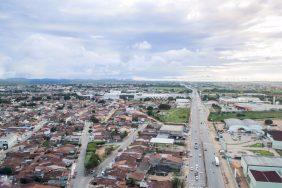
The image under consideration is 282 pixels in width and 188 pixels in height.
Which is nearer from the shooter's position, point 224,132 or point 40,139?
point 40,139

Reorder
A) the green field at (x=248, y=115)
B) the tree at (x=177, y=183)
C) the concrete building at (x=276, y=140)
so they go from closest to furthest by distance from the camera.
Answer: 1. the tree at (x=177, y=183)
2. the concrete building at (x=276, y=140)
3. the green field at (x=248, y=115)

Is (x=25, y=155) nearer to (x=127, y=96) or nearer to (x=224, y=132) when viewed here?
(x=224, y=132)

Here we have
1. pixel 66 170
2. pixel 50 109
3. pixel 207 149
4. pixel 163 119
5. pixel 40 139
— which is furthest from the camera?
pixel 50 109

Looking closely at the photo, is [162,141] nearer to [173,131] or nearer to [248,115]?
[173,131]

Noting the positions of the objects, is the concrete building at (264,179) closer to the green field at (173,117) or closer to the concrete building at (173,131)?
the concrete building at (173,131)

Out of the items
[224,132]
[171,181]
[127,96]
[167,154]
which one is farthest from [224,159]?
[127,96]

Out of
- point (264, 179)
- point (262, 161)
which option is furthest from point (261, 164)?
point (264, 179)

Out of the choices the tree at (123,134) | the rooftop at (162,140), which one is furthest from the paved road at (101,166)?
the rooftop at (162,140)

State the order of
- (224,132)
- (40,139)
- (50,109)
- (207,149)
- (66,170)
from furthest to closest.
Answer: (50,109) → (224,132) → (40,139) → (207,149) → (66,170)
